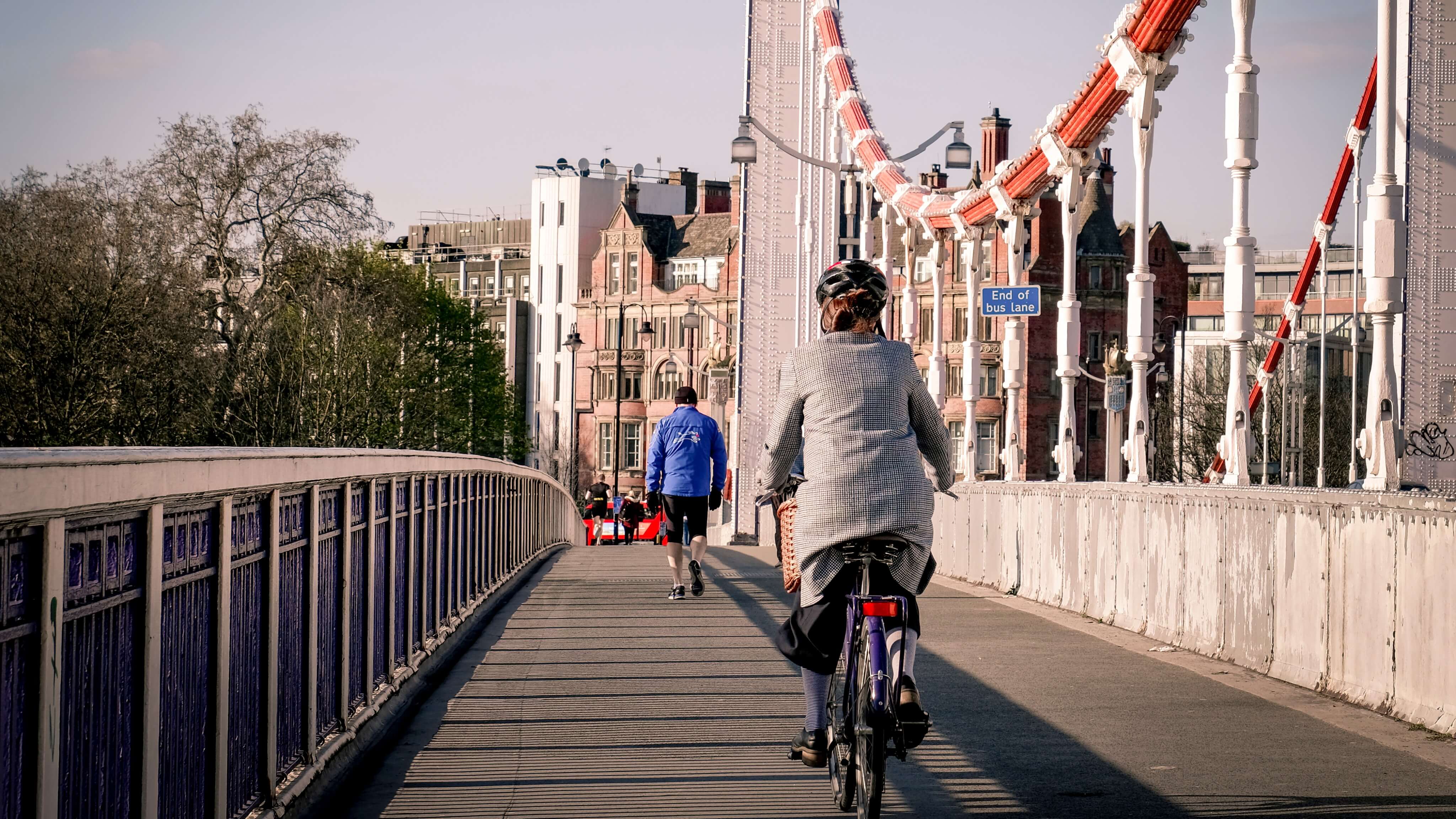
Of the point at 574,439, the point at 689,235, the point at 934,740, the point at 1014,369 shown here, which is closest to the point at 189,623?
the point at 934,740

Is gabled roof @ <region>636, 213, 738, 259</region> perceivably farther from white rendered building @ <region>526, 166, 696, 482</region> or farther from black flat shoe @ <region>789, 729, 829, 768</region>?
black flat shoe @ <region>789, 729, 829, 768</region>

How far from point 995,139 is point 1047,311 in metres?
8.13

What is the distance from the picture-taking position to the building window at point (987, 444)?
9644 cm

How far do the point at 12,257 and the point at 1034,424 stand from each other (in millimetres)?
53924

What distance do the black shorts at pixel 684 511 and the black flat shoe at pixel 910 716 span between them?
34.7 feet

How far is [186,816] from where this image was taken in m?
5.14

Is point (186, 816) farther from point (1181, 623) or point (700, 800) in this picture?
point (1181, 623)

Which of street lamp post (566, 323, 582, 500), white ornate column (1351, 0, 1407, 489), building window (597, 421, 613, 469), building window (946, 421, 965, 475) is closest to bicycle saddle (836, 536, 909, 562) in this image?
white ornate column (1351, 0, 1407, 489)

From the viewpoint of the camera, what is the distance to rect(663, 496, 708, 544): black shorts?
55.2ft

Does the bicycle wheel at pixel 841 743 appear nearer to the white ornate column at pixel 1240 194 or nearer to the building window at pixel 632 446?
the white ornate column at pixel 1240 194

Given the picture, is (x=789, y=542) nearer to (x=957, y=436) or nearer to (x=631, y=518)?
(x=631, y=518)

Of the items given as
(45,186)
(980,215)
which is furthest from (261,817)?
(45,186)

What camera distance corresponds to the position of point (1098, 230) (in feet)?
320

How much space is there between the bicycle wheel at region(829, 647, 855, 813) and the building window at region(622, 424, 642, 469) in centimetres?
11059
